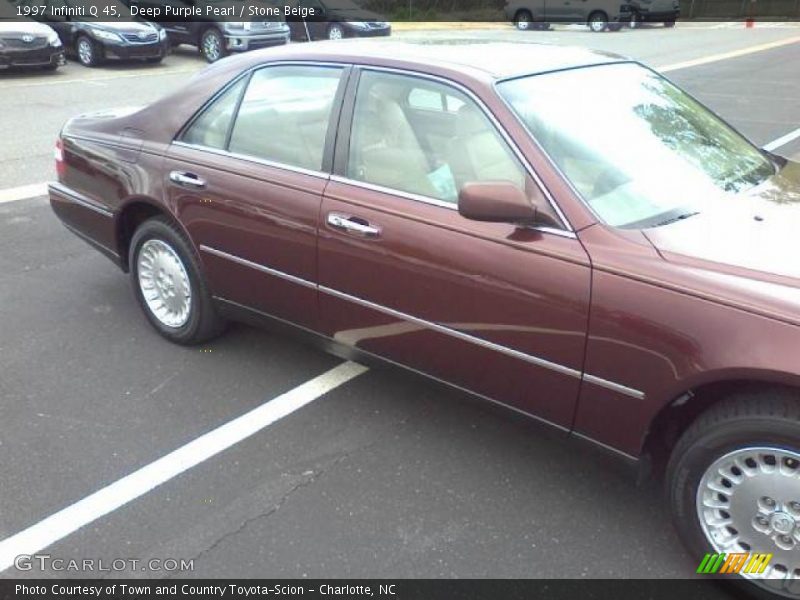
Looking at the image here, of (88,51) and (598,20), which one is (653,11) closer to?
(598,20)

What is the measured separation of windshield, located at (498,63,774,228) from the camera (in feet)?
9.06

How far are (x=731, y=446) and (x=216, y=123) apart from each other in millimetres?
2667

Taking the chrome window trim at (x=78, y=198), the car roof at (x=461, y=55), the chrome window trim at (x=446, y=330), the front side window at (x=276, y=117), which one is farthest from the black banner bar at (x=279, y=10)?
the chrome window trim at (x=446, y=330)

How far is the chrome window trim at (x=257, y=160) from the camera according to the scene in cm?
329

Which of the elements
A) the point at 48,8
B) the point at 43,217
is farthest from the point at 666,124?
the point at 48,8

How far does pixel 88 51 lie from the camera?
15391 millimetres

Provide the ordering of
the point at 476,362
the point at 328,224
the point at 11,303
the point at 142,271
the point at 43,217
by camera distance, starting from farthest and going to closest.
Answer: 1. the point at 43,217
2. the point at 11,303
3. the point at 142,271
4. the point at 328,224
5. the point at 476,362

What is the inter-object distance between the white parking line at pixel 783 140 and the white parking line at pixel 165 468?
23.6 ft

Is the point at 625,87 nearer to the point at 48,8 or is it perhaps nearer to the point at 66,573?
the point at 66,573

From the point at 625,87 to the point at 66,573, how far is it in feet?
9.43

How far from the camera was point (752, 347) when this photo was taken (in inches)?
86.7

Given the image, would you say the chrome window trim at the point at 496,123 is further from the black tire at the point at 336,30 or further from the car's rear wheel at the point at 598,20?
the car's rear wheel at the point at 598,20

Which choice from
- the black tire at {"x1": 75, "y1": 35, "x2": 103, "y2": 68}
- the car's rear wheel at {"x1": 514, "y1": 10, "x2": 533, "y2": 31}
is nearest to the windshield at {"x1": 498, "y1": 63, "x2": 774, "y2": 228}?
the black tire at {"x1": 75, "y1": 35, "x2": 103, "y2": 68}

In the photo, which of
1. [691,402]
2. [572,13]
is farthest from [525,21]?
[691,402]
